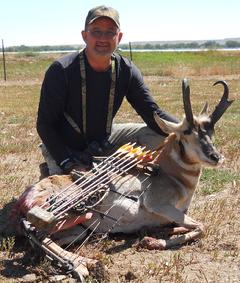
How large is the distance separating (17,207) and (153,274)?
1580 mm

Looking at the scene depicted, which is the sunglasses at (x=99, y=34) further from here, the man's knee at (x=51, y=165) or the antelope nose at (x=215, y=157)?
the antelope nose at (x=215, y=157)

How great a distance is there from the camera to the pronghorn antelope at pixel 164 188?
579 centimetres

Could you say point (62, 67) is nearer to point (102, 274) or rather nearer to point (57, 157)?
point (57, 157)

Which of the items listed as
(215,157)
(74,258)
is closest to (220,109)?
(215,157)

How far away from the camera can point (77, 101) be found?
6699 millimetres

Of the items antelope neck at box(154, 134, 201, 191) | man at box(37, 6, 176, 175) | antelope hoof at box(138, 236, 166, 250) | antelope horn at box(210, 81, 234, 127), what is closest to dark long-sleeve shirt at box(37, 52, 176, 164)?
man at box(37, 6, 176, 175)

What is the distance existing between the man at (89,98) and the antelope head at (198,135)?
80cm

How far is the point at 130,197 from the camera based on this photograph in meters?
5.86

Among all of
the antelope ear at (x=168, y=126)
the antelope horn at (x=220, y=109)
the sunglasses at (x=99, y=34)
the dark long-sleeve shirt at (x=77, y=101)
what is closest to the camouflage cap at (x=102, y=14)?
the sunglasses at (x=99, y=34)

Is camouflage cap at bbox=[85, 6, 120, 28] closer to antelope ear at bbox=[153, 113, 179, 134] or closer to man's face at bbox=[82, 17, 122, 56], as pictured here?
man's face at bbox=[82, 17, 122, 56]

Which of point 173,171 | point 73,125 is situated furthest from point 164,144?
point 73,125

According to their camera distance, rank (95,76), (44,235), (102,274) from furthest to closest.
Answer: (95,76)
(44,235)
(102,274)

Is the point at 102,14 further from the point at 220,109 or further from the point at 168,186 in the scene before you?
the point at 168,186

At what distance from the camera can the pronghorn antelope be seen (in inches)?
228
